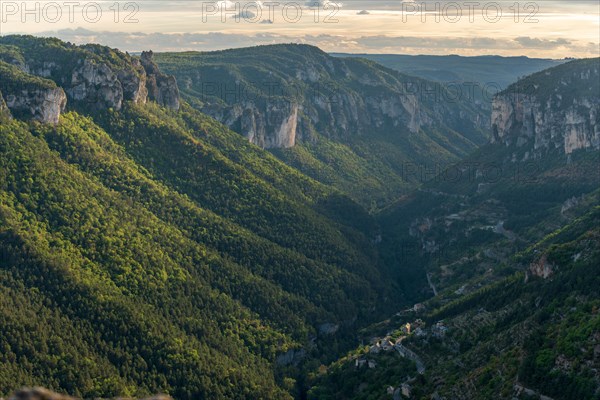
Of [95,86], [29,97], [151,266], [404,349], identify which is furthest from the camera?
[95,86]

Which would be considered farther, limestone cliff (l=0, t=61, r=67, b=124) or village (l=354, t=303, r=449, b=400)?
limestone cliff (l=0, t=61, r=67, b=124)

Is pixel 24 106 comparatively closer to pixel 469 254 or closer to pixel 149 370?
pixel 149 370

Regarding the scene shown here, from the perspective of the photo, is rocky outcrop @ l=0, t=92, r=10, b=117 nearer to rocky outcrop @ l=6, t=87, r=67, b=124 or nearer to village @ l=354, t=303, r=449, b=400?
rocky outcrop @ l=6, t=87, r=67, b=124

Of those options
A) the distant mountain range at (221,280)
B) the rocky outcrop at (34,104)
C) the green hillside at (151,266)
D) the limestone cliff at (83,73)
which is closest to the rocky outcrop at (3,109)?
the distant mountain range at (221,280)

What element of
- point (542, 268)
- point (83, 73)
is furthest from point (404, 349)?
point (83, 73)

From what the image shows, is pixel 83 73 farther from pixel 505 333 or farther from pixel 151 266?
pixel 505 333

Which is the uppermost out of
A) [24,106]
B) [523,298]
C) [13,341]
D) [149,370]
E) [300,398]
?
[24,106]

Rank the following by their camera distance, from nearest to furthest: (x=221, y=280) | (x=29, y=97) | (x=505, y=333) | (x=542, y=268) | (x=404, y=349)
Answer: (x=505, y=333)
(x=542, y=268)
(x=404, y=349)
(x=221, y=280)
(x=29, y=97)

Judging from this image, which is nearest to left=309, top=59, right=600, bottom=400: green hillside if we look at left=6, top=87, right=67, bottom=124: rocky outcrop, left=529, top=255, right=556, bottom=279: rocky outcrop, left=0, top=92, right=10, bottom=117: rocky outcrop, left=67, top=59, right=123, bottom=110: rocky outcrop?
left=529, top=255, right=556, bottom=279: rocky outcrop

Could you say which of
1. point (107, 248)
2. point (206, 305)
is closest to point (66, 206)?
point (107, 248)
